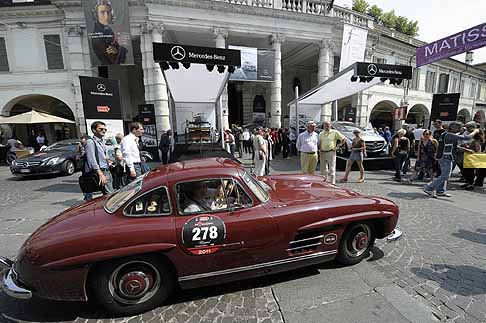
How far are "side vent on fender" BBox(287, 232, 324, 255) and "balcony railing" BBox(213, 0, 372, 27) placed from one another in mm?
15430

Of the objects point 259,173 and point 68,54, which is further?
point 68,54

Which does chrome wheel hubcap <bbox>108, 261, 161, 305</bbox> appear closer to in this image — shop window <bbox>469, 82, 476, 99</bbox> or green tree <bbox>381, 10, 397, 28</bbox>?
green tree <bbox>381, 10, 397, 28</bbox>

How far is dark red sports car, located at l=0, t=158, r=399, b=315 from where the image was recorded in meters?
2.01

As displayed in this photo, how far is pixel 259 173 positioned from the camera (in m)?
6.73

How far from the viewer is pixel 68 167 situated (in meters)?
8.63

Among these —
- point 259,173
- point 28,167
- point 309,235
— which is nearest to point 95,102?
point 28,167

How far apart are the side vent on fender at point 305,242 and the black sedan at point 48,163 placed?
306 inches

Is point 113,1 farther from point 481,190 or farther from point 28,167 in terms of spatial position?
point 481,190

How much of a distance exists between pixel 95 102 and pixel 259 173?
517 cm

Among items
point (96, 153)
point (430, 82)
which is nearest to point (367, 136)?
point (96, 153)

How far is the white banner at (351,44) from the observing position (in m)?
15.2

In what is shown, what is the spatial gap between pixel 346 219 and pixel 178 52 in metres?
5.72

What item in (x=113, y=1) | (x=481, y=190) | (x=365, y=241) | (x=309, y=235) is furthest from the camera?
(x=113, y=1)

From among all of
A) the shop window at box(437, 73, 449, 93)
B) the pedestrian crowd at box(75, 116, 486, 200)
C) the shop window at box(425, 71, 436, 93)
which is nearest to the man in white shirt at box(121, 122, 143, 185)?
the pedestrian crowd at box(75, 116, 486, 200)
